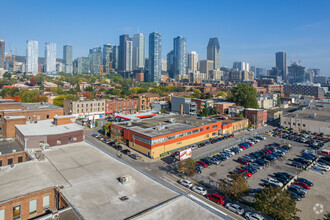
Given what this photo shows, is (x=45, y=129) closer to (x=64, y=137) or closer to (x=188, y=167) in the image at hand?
(x=64, y=137)

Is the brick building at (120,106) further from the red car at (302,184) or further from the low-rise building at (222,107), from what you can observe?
the red car at (302,184)

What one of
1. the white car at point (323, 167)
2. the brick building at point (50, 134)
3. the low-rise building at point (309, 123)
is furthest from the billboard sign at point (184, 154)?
the low-rise building at point (309, 123)

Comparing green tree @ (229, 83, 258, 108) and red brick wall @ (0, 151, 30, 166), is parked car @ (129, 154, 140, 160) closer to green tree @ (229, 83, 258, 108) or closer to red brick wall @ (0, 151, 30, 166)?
red brick wall @ (0, 151, 30, 166)

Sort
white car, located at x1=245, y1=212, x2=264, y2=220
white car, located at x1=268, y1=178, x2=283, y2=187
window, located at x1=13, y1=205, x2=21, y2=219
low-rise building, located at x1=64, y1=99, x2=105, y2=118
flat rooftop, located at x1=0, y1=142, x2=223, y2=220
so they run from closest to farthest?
1. flat rooftop, located at x1=0, y1=142, x2=223, y2=220
2. window, located at x1=13, y1=205, x2=21, y2=219
3. white car, located at x1=245, y1=212, x2=264, y2=220
4. white car, located at x1=268, y1=178, x2=283, y2=187
5. low-rise building, located at x1=64, y1=99, x2=105, y2=118

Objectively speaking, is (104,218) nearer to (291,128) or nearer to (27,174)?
(27,174)

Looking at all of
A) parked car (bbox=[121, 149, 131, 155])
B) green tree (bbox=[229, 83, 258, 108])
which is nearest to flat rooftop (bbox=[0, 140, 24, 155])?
parked car (bbox=[121, 149, 131, 155])

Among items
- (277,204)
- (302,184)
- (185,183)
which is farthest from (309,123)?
(277,204)

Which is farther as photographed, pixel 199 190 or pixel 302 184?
pixel 302 184
